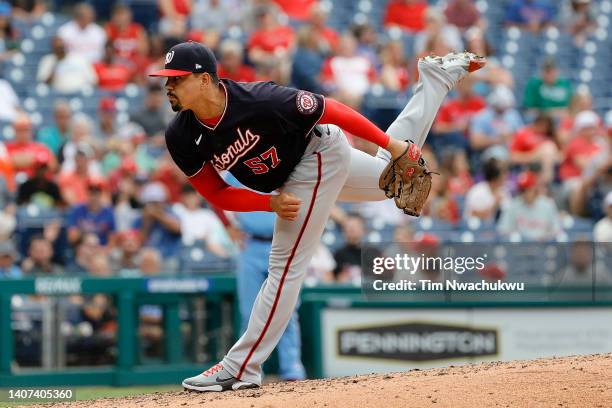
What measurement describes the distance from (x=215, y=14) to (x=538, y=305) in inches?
229

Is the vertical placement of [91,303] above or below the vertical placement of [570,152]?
below

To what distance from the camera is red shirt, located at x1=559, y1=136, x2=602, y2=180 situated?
12508 millimetres

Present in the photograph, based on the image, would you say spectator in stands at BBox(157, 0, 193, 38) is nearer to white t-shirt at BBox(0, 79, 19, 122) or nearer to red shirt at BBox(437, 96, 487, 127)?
white t-shirt at BBox(0, 79, 19, 122)

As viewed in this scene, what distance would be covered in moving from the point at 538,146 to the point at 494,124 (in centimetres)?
54

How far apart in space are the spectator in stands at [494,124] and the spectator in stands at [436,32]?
82 cm

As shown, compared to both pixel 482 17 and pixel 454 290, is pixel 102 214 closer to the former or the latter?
pixel 454 290

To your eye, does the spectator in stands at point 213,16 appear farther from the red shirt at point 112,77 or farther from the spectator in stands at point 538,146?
the spectator in stands at point 538,146

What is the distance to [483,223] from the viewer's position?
11.1m

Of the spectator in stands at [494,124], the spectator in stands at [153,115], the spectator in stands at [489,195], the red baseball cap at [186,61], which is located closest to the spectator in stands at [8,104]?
the spectator in stands at [153,115]

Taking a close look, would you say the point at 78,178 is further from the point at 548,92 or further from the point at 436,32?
the point at 548,92

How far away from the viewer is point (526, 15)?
15242 millimetres

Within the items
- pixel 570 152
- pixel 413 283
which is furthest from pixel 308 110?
pixel 570 152

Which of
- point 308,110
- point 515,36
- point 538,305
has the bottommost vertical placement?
point 538,305

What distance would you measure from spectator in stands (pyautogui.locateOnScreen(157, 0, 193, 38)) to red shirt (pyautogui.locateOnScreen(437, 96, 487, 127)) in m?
2.98
